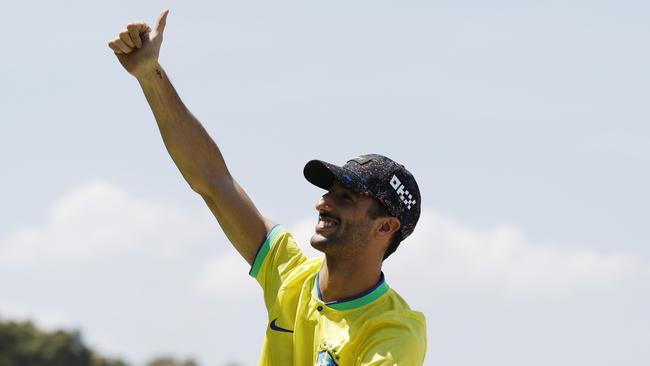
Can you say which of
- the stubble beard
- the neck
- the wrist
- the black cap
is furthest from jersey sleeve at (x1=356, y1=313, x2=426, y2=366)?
the wrist

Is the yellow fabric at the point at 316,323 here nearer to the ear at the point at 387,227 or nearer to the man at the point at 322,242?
the man at the point at 322,242

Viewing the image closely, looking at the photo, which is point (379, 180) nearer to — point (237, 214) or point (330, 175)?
point (330, 175)

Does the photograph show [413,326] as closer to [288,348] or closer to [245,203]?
[288,348]

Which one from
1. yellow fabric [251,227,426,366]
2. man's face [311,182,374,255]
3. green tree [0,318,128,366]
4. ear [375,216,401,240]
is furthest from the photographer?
green tree [0,318,128,366]

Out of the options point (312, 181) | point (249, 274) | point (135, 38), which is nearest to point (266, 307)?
point (249, 274)

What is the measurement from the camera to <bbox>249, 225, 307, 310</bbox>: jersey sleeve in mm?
8711

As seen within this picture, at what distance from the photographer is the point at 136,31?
8664mm

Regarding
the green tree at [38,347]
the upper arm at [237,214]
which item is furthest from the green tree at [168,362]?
the upper arm at [237,214]

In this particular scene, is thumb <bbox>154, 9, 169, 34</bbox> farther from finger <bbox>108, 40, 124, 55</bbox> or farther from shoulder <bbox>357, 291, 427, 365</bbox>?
shoulder <bbox>357, 291, 427, 365</bbox>

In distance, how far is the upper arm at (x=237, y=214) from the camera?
8727 millimetres

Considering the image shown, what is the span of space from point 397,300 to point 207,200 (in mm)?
1458

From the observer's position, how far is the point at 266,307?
8719 millimetres

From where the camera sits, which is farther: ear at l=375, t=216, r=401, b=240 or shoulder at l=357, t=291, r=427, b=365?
ear at l=375, t=216, r=401, b=240

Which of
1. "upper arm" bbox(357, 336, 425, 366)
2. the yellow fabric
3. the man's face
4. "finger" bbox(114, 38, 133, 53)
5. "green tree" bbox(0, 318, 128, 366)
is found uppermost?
"green tree" bbox(0, 318, 128, 366)
